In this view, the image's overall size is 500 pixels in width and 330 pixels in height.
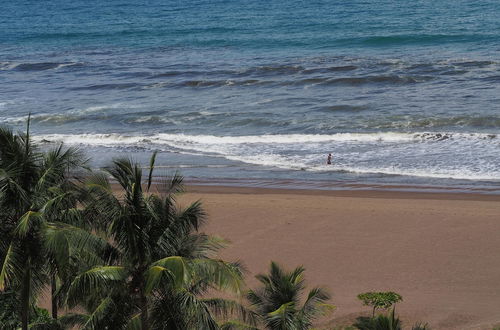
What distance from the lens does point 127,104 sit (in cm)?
3922

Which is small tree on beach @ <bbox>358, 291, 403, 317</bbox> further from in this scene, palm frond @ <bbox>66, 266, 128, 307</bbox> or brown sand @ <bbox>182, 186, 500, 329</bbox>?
palm frond @ <bbox>66, 266, 128, 307</bbox>

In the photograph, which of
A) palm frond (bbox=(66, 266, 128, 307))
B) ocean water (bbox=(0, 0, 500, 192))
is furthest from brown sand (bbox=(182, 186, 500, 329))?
palm frond (bbox=(66, 266, 128, 307))

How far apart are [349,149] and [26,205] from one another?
1940cm

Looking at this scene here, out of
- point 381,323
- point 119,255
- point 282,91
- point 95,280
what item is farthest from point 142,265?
point 282,91

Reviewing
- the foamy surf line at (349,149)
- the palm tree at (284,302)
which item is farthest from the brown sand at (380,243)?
the palm tree at (284,302)

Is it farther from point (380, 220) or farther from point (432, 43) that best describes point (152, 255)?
point (432, 43)

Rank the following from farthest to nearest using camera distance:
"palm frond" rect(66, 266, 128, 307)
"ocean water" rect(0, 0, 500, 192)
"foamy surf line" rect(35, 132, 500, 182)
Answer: "ocean water" rect(0, 0, 500, 192) → "foamy surf line" rect(35, 132, 500, 182) → "palm frond" rect(66, 266, 128, 307)

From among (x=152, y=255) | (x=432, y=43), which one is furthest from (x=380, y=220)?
(x=432, y=43)

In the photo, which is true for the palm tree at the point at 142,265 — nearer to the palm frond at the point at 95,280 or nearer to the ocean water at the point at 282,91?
the palm frond at the point at 95,280

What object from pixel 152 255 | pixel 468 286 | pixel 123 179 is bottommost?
pixel 468 286

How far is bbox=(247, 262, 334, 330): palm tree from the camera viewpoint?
1083cm

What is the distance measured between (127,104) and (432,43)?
20.6 metres

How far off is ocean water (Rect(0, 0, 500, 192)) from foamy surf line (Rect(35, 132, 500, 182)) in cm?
7

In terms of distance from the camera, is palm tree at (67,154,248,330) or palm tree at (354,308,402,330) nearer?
palm tree at (354,308,402,330)
